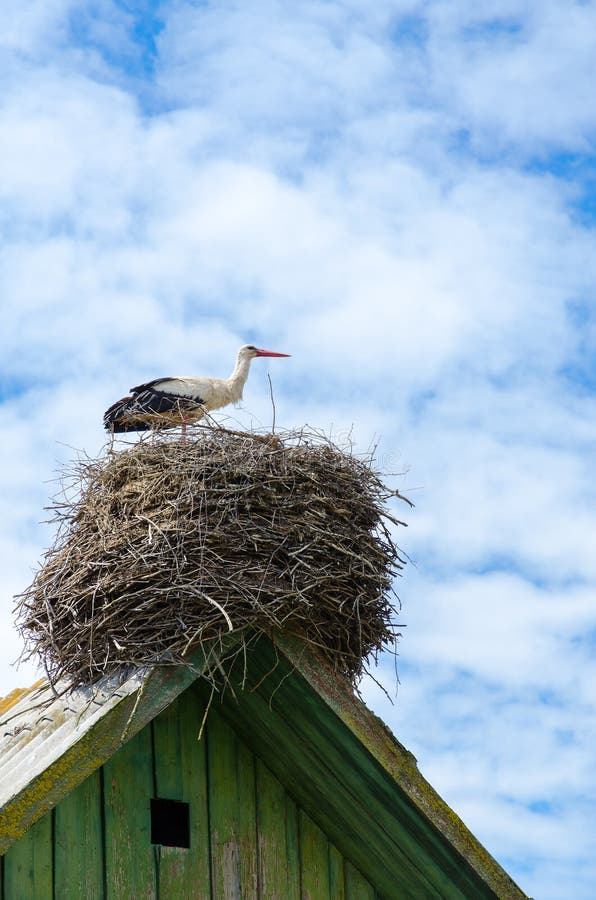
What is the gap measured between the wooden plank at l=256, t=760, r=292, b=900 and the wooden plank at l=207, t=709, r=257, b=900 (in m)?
0.04

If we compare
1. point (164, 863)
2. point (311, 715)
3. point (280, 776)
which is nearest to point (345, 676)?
point (311, 715)

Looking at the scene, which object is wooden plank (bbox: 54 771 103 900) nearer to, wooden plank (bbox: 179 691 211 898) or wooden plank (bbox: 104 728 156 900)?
wooden plank (bbox: 104 728 156 900)

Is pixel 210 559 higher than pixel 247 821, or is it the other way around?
pixel 210 559

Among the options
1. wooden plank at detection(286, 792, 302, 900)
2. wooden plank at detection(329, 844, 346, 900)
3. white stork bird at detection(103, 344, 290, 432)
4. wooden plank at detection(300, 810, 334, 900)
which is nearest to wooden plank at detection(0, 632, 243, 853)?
wooden plank at detection(286, 792, 302, 900)

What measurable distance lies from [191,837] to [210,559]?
121 centimetres

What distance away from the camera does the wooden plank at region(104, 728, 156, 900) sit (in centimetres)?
580

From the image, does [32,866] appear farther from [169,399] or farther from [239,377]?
[239,377]

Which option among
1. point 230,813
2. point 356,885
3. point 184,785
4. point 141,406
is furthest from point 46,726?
point 141,406

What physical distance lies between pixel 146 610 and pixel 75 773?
84 centimetres

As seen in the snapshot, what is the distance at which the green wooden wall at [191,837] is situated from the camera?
565 centimetres

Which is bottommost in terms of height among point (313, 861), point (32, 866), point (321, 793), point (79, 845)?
point (32, 866)

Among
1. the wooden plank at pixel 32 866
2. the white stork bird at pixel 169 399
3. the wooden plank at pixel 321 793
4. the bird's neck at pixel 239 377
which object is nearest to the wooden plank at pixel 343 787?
the wooden plank at pixel 321 793

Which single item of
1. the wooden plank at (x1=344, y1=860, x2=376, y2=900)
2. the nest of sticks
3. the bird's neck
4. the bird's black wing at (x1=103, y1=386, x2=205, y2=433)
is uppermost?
the bird's neck

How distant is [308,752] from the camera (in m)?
6.18
